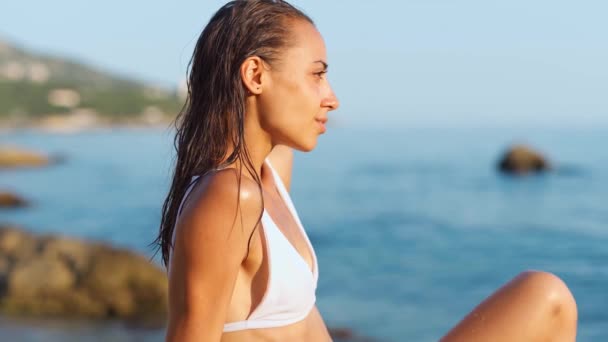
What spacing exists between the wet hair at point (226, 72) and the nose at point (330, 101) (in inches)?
6.2

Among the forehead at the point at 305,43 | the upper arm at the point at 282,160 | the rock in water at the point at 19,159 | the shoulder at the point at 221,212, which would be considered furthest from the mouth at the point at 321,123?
the rock in water at the point at 19,159

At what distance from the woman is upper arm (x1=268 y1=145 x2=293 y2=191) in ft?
1.39

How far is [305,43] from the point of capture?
1.89 meters

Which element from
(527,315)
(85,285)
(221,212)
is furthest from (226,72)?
(85,285)

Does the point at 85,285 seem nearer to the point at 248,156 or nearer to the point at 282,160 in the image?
the point at 282,160

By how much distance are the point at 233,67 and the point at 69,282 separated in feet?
24.0

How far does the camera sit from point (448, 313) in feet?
36.2

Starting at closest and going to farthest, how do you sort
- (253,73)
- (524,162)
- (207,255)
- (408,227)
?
(207,255), (253,73), (408,227), (524,162)

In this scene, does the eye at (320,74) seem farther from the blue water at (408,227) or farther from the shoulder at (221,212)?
the blue water at (408,227)

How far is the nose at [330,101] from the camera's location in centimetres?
195

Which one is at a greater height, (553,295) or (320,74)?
(320,74)

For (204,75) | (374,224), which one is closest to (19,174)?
(374,224)

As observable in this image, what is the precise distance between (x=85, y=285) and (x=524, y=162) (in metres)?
23.9

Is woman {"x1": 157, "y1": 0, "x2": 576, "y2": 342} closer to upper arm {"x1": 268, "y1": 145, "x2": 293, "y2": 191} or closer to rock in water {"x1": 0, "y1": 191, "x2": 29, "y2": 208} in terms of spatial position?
upper arm {"x1": 268, "y1": 145, "x2": 293, "y2": 191}
